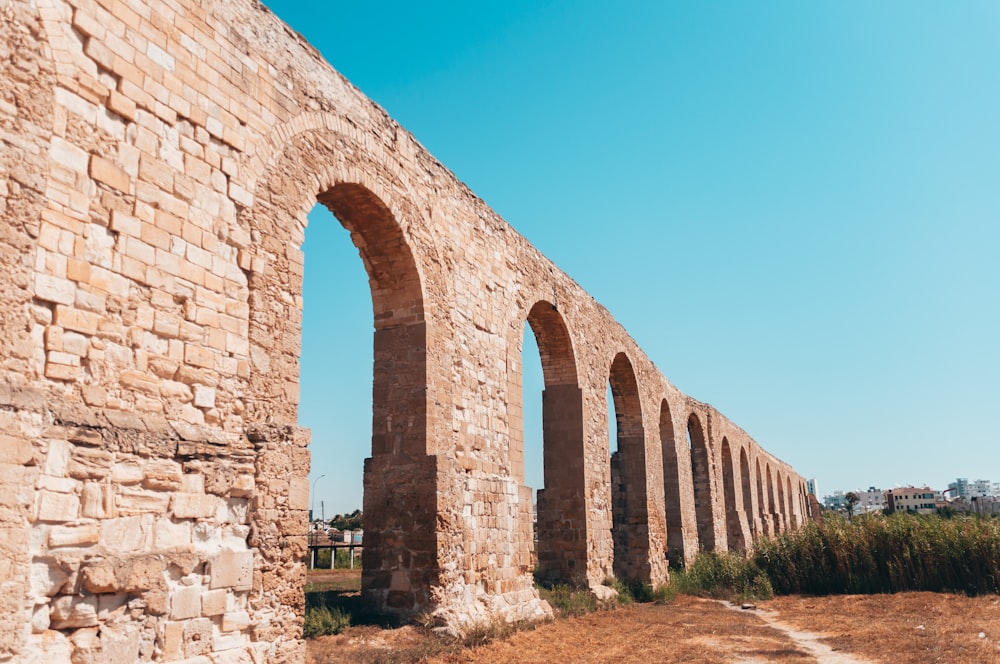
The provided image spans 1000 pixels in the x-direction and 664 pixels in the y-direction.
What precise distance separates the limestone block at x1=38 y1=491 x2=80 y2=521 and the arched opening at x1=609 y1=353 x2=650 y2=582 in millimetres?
11651

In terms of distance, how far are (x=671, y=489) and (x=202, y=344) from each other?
589 inches

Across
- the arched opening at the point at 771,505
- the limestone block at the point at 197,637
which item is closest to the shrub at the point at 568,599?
the limestone block at the point at 197,637

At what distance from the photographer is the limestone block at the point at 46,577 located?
4.16m

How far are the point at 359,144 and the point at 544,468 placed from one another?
665 centimetres

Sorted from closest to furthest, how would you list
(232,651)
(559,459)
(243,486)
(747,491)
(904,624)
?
1. (232,651)
2. (243,486)
3. (904,624)
4. (559,459)
5. (747,491)

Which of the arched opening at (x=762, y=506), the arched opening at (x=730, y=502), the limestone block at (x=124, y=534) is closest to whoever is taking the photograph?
the limestone block at (x=124, y=534)

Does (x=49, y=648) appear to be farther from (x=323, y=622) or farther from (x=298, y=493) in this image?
(x=323, y=622)

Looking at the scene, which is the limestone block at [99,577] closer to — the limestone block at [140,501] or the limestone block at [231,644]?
the limestone block at [140,501]

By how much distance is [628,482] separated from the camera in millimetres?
15688

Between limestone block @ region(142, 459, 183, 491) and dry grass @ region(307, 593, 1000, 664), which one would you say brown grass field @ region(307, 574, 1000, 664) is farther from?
limestone block @ region(142, 459, 183, 491)

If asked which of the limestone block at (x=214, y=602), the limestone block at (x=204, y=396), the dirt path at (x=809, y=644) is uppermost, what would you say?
the limestone block at (x=204, y=396)

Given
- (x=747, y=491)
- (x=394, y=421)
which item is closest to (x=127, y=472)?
(x=394, y=421)

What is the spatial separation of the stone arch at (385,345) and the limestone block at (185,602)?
73.7 inches

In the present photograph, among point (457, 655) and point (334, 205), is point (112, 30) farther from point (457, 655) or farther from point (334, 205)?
point (457, 655)
